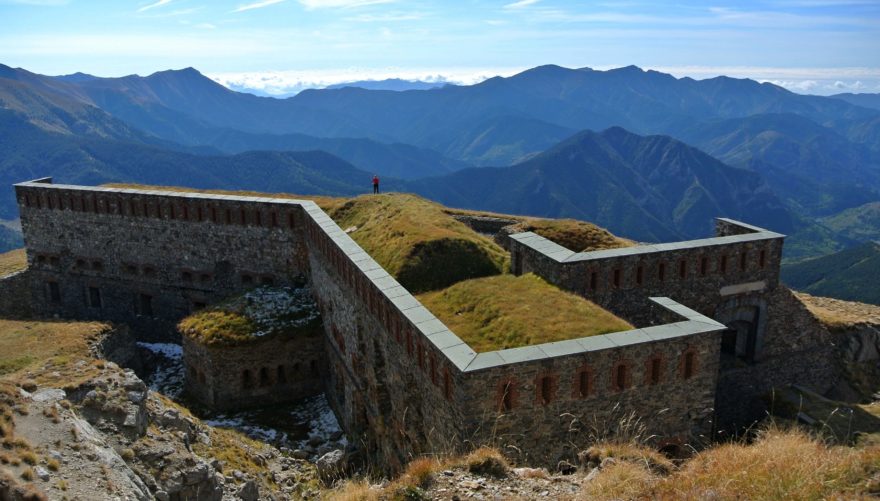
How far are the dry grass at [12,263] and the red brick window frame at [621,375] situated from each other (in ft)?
127

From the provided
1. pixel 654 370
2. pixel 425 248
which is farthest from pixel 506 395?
pixel 425 248

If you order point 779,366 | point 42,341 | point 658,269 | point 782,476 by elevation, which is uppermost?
point 782,476

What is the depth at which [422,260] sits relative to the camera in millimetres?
24562

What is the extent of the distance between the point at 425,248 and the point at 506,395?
38.7ft

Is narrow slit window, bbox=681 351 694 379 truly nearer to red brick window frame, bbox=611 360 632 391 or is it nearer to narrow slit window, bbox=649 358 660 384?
narrow slit window, bbox=649 358 660 384

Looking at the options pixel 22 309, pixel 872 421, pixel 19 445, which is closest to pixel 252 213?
pixel 22 309

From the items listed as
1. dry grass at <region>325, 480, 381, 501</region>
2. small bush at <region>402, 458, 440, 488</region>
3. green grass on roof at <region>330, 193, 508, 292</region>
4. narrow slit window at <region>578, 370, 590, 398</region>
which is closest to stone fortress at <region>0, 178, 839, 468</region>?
narrow slit window at <region>578, 370, 590, 398</region>

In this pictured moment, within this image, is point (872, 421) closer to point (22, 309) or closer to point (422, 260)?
point (422, 260)

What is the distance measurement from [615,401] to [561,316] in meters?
3.27

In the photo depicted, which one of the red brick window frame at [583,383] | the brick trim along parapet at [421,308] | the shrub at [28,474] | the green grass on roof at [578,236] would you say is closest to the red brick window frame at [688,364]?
the brick trim along parapet at [421,308]

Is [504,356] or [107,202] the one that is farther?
[107,202]

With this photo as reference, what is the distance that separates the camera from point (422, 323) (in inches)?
633

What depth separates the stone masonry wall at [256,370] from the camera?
2758 cm

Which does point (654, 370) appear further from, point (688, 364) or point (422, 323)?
point (422, 323)
